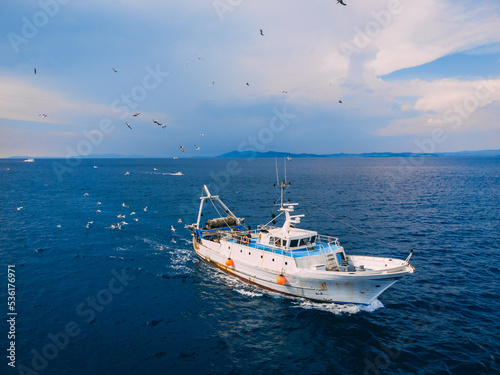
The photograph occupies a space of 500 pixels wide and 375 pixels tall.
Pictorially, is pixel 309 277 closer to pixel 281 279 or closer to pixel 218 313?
pixel 281 279

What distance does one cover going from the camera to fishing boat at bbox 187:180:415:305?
24391mm

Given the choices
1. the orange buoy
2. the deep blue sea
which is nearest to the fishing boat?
the orange buoy

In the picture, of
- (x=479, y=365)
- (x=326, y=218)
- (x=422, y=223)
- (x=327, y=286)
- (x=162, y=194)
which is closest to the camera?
(x=479, y=365)

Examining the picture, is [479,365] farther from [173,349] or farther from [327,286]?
[173,349]

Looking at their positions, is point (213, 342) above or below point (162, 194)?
below

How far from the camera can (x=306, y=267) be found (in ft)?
88.0

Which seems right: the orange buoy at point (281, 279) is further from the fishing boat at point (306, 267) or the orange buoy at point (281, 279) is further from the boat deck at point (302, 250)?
the boat deck at point (302, 250)

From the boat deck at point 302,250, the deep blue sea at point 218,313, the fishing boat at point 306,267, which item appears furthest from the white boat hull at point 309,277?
the deep blue sea at point 218,313

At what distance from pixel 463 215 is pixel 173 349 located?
61.2 metres

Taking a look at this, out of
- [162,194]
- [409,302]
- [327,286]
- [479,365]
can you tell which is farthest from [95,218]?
[479,365]

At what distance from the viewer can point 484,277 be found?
100 ft

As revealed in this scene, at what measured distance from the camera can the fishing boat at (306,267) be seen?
2439 cm

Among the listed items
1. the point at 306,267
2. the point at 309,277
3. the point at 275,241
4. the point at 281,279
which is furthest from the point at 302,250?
the point at 281,279

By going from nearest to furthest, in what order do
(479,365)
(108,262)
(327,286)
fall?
(479,365)
(327,286)
(108,262)
